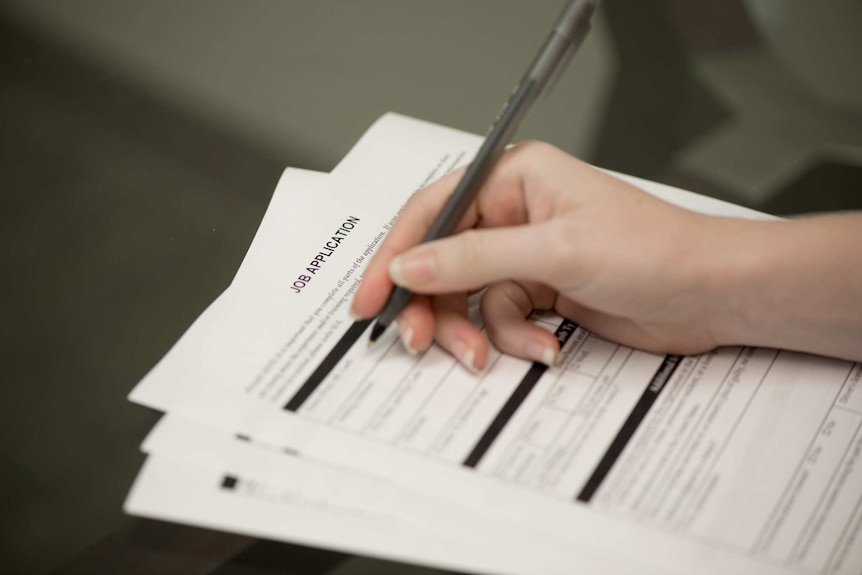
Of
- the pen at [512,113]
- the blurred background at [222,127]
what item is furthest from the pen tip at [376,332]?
the blurred background at [222,127]

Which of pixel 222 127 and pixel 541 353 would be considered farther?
pixel 222 127

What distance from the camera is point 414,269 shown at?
1.88ft

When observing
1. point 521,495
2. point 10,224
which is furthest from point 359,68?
point 521,495

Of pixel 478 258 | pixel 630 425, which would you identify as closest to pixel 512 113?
pixel 478 258

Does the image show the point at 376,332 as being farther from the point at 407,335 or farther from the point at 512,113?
the point at 512,113

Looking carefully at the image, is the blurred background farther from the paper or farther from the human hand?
the human hand

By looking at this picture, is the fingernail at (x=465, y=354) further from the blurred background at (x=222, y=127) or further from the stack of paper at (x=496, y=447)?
the blurred background at (x=222, y=127)

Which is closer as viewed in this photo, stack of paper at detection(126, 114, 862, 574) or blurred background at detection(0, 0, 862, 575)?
stack of paper at detection(126, 114, 862, 574)

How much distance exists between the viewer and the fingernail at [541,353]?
1.97 feet

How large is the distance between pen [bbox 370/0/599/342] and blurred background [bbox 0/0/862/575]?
174 millimetres

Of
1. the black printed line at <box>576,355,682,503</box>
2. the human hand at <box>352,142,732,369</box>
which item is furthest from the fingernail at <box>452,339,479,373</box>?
the black printed line at <box>576,355,682,503</box>

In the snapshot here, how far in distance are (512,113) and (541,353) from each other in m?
0.16

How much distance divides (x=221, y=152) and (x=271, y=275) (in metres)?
0.17

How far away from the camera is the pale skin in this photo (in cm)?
58
